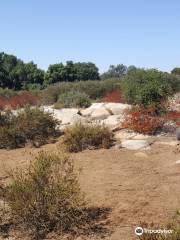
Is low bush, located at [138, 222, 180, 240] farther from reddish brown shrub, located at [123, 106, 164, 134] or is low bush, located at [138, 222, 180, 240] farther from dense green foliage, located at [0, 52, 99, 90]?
dense green foliage, located at [0, 52, 99, 90]

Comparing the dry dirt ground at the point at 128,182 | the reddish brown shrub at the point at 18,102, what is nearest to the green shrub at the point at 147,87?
the dry dirt ground at the point at 128,182

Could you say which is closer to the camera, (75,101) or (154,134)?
(154,134)

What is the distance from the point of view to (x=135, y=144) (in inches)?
469

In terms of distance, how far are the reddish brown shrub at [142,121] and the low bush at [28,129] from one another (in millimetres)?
2243

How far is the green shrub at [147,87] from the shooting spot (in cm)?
1485

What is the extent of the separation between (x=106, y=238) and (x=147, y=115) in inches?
298

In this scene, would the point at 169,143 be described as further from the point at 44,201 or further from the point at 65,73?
the point at 65,73

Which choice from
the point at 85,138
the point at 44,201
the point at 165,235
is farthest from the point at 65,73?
the point at 165,235

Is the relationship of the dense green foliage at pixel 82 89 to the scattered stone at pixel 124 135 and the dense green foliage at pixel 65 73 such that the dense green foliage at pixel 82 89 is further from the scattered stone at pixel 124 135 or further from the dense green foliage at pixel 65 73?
the dense green foliage at pixel 65 73

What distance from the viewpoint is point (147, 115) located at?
43.7 feet

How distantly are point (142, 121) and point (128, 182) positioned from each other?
15.3ft

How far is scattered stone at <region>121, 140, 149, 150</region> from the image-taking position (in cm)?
1173

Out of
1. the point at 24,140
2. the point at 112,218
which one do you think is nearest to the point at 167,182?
the point at 112,218

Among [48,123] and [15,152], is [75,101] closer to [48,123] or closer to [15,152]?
[48,123]
